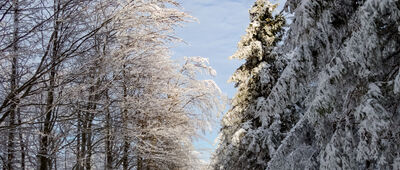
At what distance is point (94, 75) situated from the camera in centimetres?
601

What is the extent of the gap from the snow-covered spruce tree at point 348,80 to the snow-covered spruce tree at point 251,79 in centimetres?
424

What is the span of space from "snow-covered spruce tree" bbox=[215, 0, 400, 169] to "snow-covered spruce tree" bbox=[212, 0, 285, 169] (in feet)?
13.9

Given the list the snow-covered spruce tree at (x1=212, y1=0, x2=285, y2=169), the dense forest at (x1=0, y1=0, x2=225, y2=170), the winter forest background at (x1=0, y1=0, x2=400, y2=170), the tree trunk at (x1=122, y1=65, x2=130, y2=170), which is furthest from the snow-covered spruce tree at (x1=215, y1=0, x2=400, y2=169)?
the snow-covered spruce tree at (x1=212, y1=0, x2=285, y2=169)

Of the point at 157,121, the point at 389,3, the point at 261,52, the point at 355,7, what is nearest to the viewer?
the point at 389,3

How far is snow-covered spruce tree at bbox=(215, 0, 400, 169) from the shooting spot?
4.71 meters

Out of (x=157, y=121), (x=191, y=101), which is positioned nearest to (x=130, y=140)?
(x=157, y=121)

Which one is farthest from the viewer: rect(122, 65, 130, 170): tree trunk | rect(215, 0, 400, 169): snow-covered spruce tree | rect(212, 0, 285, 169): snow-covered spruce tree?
rect(212, 0, 285, 169): snow-covered spruce tree

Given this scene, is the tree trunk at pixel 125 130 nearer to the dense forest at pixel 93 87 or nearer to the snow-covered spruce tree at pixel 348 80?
the dense forest at pixel 93 87

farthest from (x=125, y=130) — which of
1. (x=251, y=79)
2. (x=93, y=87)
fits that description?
(x=251, y=79)

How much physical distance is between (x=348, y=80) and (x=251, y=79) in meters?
6.88

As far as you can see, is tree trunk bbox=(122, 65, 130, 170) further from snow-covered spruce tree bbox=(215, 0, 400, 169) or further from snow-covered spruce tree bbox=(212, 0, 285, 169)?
snow-covered spruce tree bbox=(212, 0, 285, 169)

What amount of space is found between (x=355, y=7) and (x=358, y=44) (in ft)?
5.95

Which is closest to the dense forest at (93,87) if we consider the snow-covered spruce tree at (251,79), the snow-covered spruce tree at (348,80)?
the snow-covered spruce tree at (251,79)

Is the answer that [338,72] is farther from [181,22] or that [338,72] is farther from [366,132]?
[181,22]
